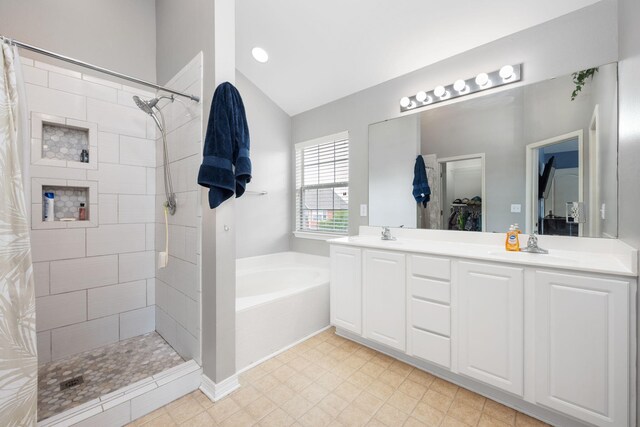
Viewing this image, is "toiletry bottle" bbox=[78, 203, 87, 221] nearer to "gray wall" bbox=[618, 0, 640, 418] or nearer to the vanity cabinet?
the vanity cabinet

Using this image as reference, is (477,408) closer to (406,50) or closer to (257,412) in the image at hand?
(257,412)

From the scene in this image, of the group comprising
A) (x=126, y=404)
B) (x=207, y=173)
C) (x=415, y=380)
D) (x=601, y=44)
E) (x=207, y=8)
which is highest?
(x=207, y=8)

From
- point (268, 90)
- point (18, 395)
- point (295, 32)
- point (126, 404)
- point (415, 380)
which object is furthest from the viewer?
point (268, 90)

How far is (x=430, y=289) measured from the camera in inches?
64.8

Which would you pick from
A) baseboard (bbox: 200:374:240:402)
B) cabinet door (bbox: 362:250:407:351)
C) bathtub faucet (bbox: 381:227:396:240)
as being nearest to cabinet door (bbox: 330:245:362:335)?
cabinet door (bbox: 362:250:407:351)

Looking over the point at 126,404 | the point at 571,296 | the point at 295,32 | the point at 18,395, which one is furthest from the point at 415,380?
the point at 295,32

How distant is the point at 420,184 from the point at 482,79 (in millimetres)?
863

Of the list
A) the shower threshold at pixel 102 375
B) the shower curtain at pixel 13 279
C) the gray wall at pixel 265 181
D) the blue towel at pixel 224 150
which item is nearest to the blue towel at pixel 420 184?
the blue towel at pixel 224 150

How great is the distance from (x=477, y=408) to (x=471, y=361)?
24 centimetres

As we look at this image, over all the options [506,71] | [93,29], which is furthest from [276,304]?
[93,29]

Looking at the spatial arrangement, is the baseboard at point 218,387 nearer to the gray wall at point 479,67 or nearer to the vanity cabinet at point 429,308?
the vanity cabinet at point 429,308

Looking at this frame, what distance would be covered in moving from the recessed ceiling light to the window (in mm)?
974

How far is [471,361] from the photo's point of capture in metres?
1.50

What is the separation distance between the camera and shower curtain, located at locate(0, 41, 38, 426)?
95 cm
